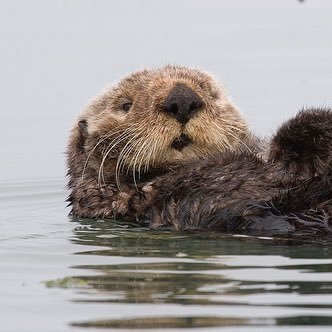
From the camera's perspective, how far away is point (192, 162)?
802 cm

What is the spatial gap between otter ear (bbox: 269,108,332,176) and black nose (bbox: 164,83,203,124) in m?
0.64

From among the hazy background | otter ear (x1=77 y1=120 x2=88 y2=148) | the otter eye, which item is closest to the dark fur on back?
the otter eye

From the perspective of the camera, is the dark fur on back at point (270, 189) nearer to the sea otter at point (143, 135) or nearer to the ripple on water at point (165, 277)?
the ripple on water at point (165, 277)

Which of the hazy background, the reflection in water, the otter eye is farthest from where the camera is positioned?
the hazy background

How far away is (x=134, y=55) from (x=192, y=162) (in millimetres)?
7367

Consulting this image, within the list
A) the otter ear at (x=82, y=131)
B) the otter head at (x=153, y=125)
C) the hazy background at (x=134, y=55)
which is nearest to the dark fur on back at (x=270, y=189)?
the otter head at (x=153, y=125)

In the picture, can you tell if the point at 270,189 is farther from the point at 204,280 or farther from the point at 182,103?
the point at 204,280

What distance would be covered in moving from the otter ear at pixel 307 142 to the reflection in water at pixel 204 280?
51cm

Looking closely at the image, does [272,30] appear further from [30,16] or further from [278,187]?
[278,187]

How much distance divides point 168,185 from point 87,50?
816cm

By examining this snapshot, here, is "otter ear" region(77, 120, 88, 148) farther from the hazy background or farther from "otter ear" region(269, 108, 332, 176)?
the hazy background

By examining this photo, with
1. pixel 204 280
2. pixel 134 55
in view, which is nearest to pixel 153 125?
pixel 204 280

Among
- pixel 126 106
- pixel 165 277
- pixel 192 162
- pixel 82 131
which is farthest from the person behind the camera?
pixel 82 131

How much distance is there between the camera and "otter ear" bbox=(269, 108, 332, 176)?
24.0 feet
